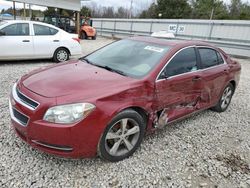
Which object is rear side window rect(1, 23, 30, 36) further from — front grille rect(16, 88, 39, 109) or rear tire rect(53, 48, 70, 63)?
front grille rect(16, 88, 39, 109)

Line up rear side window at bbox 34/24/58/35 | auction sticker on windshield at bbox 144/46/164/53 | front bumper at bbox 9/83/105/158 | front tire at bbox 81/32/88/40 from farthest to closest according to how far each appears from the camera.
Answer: front tire at bbox 81/32/88/40 < rear side window at bbox 34/24/58/35 < auction sticker on windshield at bbox 144/46/164/53 < front bumper at bbox 9/83/105/158

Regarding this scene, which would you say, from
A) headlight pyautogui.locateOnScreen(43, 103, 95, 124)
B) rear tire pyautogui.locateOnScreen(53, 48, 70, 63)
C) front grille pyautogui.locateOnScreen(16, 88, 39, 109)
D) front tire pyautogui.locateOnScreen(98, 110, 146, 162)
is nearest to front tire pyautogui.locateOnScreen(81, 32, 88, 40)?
rear tire pyautogui.locateOnScreen(53, 48, 70, 63)

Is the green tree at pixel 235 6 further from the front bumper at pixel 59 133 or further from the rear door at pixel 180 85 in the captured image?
the front bumper at pixel 59 133

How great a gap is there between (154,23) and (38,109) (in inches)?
806

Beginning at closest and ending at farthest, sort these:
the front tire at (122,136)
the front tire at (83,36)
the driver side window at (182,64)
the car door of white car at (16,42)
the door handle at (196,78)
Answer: the front tire at (122,136) < the driver side window at (182,64) < the door handle at (196,78) < the car door of white car at (16,42) < the front tire at (83,36)

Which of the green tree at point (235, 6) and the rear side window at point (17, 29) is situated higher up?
the green tree at point (235, 6)

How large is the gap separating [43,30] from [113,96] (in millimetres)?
6237

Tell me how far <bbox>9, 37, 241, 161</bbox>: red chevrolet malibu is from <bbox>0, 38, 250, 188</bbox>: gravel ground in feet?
0.83

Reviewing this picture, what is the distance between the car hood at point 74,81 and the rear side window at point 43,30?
5000 millimetres

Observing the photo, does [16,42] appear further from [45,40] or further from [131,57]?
[131,57]

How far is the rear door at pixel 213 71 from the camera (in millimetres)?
4020

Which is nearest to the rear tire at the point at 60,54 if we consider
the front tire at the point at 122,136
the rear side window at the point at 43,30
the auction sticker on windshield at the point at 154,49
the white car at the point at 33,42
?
the white car at the point at 33,42

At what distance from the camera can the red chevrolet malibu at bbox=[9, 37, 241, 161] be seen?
2.42 meters

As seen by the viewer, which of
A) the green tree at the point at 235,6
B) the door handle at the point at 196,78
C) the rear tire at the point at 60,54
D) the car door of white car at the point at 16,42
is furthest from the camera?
the green tree at the point at 235,6
